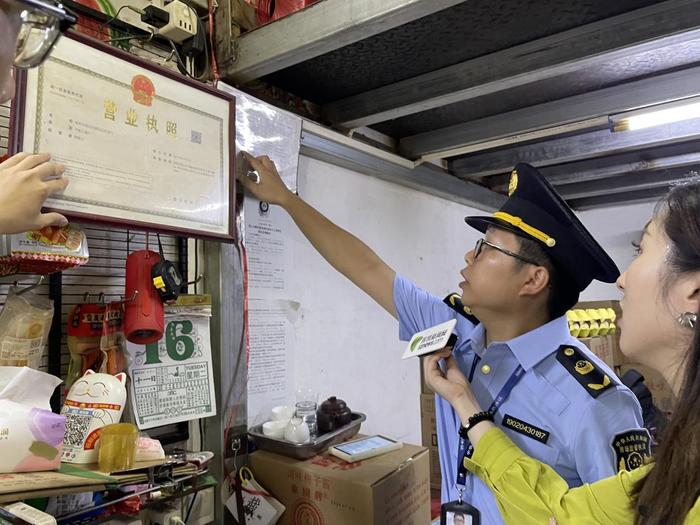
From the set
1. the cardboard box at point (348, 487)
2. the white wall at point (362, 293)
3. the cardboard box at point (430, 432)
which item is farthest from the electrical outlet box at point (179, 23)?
the cardboard box at point (430, 432)

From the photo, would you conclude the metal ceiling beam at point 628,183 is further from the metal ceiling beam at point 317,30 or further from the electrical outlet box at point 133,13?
the electrical outlet box at point 133,13

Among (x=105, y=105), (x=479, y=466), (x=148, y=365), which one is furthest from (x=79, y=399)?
(x=479, y=466)

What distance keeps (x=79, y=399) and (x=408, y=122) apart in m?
1.81

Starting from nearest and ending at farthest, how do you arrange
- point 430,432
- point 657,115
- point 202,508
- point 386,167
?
point 202,508 → point 657,115 → point 386,167 → point 430,432

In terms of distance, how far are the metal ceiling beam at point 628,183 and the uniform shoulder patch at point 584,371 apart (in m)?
2.43

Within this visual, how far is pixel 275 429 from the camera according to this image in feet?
5.19

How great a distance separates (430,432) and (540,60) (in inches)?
71.2

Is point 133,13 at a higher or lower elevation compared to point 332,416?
higher

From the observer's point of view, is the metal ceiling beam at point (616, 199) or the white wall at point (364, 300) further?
the metal ceiling beam at point (616, 199)

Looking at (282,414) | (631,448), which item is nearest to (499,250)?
(631,448)

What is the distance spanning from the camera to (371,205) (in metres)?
2.34

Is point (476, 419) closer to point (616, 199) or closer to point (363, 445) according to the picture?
point (363, 445)

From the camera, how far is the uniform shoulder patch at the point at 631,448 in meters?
1.09

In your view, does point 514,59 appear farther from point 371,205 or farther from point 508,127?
point 371,205
